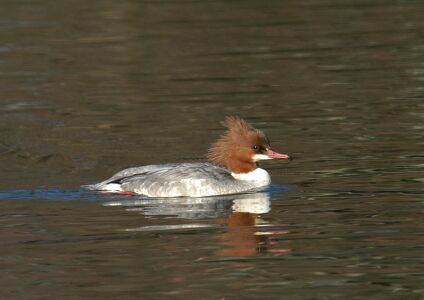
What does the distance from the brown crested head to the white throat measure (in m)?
0.05

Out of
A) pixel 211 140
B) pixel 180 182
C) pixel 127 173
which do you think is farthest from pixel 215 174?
pixel 211 140

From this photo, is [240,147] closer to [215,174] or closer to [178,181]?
[215,174]

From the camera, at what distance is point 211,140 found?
18328mm

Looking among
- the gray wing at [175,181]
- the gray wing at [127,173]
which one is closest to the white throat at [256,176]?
the gray wing at [175,181]

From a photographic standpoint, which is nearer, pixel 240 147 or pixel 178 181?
pixel 178 181

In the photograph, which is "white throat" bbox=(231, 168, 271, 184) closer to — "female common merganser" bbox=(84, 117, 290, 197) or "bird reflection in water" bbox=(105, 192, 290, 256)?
"female common merganser" bbox=(84, 117, 290, 197)

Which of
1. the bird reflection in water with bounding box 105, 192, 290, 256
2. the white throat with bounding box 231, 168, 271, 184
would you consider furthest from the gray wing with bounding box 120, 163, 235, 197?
the white throat with bounding box 231, 168, 271, 184

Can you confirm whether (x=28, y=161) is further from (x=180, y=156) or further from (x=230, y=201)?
(x=230, y=201)

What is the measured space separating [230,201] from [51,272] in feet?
13.5

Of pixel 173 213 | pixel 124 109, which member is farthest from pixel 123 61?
pixel 173 213

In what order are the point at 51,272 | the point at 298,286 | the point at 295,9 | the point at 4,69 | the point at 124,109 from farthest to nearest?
1. the point at 295,9
2. the point at 4,69
3. the point at 124,109
4. the point at 51,272
5. the point at 298,286

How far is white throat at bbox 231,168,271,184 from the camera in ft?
51.1

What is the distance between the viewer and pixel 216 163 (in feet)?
52.5

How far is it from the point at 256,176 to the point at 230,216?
68.5 inches
